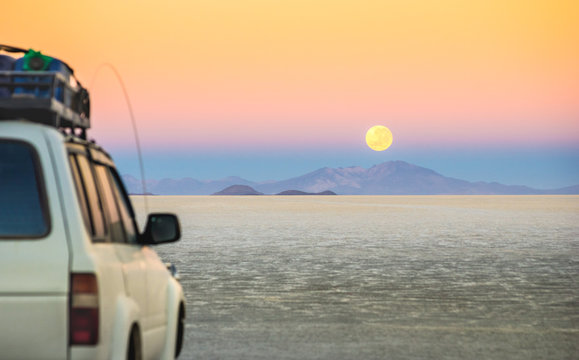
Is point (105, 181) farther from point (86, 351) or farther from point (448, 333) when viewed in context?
point (448, 333)

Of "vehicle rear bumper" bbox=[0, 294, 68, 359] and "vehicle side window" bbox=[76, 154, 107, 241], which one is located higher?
"vehicle side window" bbox=[76, 154, 107, 241]

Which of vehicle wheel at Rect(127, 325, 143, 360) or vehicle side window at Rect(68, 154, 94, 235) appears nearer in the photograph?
vehicle side window at Rect(68, 154, 94, 235)

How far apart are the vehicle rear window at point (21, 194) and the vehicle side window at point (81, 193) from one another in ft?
0.58

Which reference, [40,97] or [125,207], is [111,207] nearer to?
[125,207]

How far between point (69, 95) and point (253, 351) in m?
4.35

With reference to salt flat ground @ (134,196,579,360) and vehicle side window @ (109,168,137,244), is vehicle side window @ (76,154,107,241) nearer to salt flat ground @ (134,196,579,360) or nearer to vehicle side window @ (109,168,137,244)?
vehicle side window @ (109,168,137,244)

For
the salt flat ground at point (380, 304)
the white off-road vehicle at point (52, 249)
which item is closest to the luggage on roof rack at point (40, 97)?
the white off-road vehicle at point (52, 249)

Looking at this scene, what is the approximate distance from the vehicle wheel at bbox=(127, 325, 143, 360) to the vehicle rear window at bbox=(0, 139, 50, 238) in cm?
100

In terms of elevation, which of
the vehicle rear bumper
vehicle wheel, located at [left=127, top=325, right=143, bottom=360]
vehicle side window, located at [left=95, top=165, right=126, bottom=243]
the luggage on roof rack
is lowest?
→ vehicle wheel, located at [left=127, top=325, right=143, bottom=360]

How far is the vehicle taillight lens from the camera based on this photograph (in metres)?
3.87

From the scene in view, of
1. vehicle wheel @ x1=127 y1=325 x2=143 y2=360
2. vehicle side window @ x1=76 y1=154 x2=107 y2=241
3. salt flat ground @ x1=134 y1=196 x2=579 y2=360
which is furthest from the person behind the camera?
salt flat ground @ x1=134 y1=196 x2=579 y2=360

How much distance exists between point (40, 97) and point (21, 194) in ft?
2.18

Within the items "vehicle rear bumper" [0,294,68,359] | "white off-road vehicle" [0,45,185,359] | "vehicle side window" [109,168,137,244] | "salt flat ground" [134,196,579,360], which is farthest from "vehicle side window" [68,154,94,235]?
"salt flat ground" [134,196,579,360]

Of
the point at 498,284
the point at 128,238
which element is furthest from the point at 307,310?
the point at 128,238
